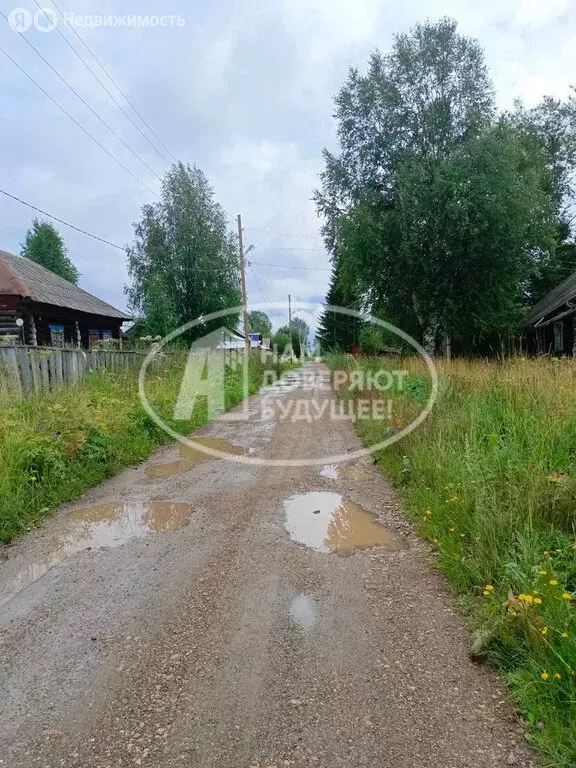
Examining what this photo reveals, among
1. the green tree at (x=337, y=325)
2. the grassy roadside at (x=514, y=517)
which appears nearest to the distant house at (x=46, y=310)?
the grassy roadside at (x=514, y=517)

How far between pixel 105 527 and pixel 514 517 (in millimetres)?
3717

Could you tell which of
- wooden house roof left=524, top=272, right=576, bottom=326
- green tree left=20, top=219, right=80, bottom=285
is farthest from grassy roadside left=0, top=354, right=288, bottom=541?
green tree left=20, top=219, right=80, bottom=285

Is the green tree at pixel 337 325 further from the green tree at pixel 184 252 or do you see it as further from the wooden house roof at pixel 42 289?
the wooden house roof at pixel 42 289

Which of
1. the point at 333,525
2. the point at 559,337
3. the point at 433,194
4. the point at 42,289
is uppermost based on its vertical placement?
the point at 433,194

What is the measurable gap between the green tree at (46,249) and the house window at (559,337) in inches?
1353

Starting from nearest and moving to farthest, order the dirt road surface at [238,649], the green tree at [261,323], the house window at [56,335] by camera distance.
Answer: the dirt road surface at [238,649]
the house window at [56,335]
the green tree at [261,323]

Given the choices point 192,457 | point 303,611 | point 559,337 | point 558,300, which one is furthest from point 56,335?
point 559,337

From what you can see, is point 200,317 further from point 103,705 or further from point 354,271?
point 103,705

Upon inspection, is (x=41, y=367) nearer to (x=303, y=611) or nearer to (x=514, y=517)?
(x=303, y=611)

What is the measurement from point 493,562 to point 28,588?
11.0ft

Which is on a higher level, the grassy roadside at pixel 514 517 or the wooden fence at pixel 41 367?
the wooden fence at pixel 41 367

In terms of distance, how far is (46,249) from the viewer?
35.8 metres

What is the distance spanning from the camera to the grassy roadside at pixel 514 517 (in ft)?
7.11

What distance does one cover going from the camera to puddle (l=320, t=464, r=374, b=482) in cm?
614
